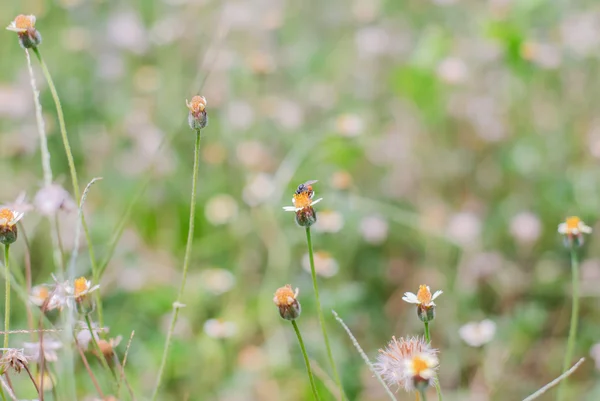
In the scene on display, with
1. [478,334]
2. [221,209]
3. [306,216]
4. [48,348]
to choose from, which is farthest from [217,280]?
[306,216]

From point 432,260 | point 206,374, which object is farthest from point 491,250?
point 206,374

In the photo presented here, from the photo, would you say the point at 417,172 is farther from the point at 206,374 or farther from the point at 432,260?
the point at 206,374

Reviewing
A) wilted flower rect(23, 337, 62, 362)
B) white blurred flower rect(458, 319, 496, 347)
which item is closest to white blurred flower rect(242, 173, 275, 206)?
white blurred flower rect(458, 319, 496, 347)

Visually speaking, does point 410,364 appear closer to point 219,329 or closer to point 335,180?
point 219,329

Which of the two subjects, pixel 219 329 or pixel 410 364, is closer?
pixel 410 364

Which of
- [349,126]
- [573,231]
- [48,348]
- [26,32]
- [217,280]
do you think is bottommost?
[48,348]

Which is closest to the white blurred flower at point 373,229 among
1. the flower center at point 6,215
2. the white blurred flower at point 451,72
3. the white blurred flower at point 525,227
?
the white blurred flower at point 525,227

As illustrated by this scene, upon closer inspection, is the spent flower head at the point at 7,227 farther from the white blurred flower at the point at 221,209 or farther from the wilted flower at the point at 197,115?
the white blurred flower at the point at 221,209
